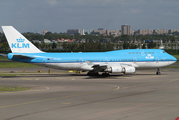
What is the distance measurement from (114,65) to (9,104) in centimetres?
2614

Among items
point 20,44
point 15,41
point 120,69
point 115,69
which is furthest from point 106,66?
point 15,41

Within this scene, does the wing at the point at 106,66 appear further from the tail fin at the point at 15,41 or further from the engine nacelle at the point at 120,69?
the tail fin at the point at 15,41

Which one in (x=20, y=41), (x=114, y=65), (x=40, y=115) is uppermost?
(x=20, y=41)

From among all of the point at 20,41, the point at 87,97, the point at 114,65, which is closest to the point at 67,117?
the point at 87,97

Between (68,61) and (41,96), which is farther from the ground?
(68,61)

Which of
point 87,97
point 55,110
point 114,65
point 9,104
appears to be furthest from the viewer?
point 114,65

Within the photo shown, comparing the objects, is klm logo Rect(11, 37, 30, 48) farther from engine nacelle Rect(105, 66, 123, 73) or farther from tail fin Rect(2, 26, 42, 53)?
engine nacelle Rect(105, 66, 123, 73)

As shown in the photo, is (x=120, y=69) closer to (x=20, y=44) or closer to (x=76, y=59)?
(x=76, y=59)

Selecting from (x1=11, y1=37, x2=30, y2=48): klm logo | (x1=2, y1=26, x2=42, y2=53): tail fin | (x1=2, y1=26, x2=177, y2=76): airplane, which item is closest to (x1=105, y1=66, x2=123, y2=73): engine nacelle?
(x1=2, y1=26, x2=177, y2=76): airplane

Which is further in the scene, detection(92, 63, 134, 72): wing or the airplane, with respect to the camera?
the airplane

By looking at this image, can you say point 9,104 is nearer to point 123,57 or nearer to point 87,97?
point 87,97

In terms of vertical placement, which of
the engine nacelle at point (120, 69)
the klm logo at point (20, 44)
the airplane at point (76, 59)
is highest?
the klm logo at point (20, 44)

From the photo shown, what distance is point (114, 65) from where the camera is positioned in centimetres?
4525

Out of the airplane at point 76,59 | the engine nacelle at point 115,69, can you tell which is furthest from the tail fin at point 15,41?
the engine nacelle at point 115,69
